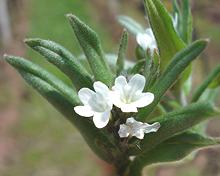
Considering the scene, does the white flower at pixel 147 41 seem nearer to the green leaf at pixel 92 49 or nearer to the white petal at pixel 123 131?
the green leaf at pixel 92 49

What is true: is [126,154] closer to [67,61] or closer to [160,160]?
[160,160]

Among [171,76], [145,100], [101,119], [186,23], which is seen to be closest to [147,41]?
[186,23]

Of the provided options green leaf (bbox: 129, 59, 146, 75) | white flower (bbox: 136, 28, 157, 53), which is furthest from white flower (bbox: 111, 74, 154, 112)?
white flower (bbox: 136, 28, 157, 53)

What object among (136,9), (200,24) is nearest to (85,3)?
(136,9)

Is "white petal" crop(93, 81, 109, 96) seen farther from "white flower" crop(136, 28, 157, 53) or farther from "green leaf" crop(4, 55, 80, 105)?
"white flower" crop(136, 28, 157, 53)

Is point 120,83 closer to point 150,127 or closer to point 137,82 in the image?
point 137,82

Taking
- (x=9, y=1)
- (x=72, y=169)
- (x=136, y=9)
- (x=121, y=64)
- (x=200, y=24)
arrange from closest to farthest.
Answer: (x=121, y=64)
(x=72, y=169)
(x=200, y=24)
(x=136, y=9)
(x=9, y=1)

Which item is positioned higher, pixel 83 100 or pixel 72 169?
pixel 83 100
